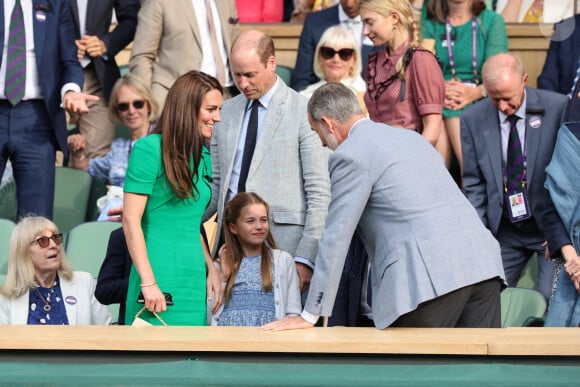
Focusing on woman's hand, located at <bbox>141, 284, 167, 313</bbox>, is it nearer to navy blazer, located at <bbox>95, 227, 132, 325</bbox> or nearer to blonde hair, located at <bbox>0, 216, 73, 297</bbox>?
navy blazer, located at <bbox>95, 227, 132, 325</bbox>

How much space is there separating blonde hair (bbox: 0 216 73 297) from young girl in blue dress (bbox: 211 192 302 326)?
34.9 inches

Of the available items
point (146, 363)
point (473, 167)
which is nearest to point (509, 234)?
point (473, 167)

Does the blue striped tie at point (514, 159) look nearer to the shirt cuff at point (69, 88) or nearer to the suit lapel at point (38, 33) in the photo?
the shirt cuff at point (69, 88)

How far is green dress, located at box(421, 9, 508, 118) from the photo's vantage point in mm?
8000

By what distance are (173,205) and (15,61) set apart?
99.9 inches

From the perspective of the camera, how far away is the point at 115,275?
17.9ft

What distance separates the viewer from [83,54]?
8188 mm

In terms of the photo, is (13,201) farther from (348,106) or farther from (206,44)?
(348,106)

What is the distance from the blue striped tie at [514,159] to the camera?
21.2 ft

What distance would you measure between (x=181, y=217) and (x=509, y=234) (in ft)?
7.75

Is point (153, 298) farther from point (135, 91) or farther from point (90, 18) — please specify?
point (90, 18)

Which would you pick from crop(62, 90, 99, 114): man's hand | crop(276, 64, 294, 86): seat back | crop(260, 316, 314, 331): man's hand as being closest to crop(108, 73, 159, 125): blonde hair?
crop(62, 90, 99, 114): man's hand

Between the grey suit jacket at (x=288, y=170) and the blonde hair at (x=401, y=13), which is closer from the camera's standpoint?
the grey suit jacket at (x=288, y=170)

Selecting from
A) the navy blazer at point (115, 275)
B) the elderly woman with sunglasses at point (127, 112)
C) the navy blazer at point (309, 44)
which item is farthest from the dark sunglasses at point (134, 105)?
the navy blazer at point (115, 275)
